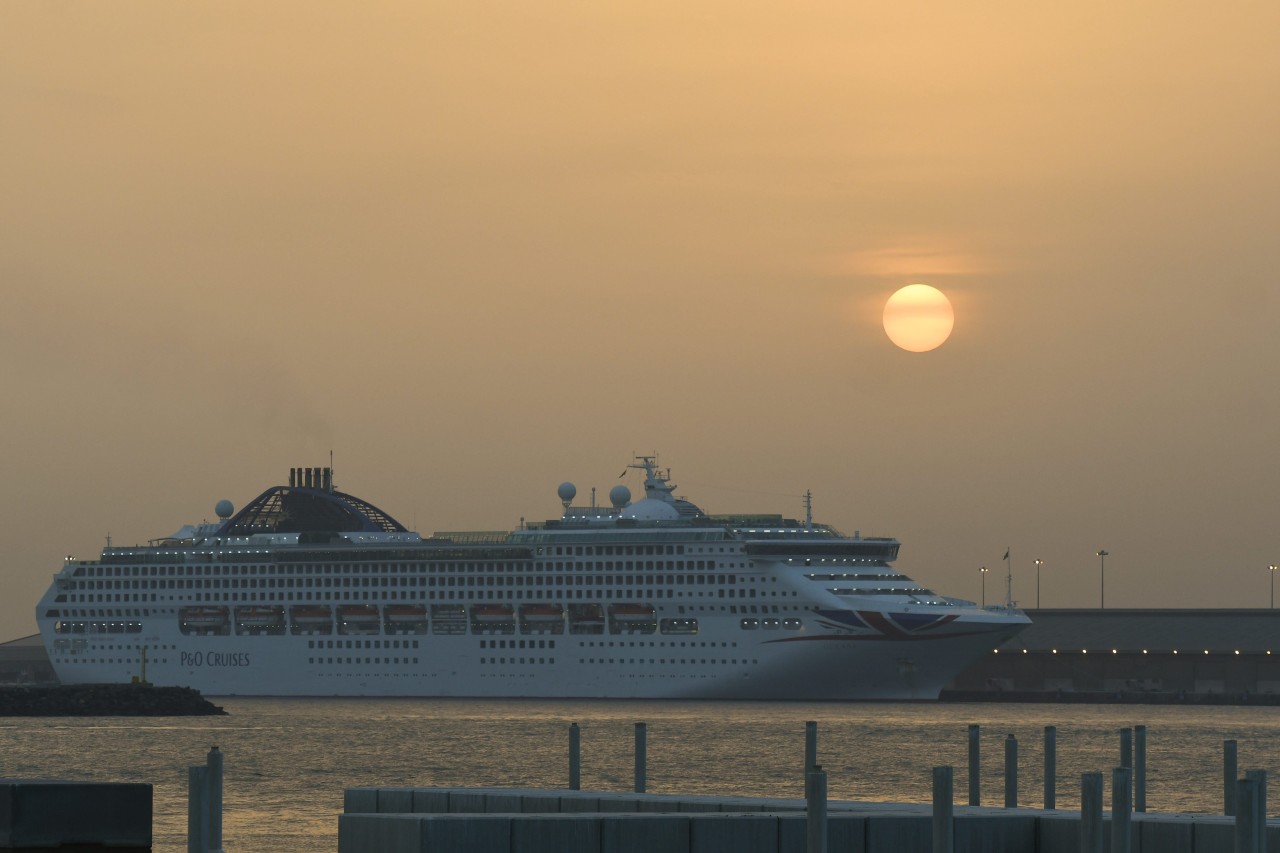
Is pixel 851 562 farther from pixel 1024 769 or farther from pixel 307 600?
pixel 1024 769

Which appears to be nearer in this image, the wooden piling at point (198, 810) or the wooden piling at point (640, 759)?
the wooden piling at point (198, 810)

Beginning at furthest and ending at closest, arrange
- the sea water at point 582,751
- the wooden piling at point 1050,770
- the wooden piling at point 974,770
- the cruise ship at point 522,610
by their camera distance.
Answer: the cruise ship at point 522,610 < the sea water at point 582,751 < the wooden piling at point 974,770 < the wooden piling at point 1050,770

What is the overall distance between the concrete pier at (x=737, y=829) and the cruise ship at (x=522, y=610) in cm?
7296

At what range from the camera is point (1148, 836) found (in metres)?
23.8

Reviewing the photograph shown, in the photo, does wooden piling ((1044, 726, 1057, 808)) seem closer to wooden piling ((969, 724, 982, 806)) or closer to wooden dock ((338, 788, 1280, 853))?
wooden piling ((969, 724, 982, 806))

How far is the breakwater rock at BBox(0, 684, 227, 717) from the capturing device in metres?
100

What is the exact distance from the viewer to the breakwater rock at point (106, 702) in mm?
100062

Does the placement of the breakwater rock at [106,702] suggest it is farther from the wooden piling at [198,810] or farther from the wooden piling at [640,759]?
the wooden piling at [198,810]

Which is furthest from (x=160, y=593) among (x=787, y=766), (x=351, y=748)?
(x=787, y=766)

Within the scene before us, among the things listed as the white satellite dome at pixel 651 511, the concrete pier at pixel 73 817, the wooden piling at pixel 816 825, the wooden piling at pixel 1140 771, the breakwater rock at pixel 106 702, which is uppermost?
the white satellite dome at pixel 651 511

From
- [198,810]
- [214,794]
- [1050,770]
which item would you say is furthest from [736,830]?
[1050,770]

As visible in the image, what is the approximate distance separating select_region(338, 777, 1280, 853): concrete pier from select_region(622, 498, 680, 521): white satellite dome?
81635mm

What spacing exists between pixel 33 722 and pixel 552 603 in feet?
81.7

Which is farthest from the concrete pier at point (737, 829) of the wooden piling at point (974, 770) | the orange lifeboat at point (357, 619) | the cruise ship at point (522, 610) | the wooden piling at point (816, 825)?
the orange lifeboat at point (357, 619)
